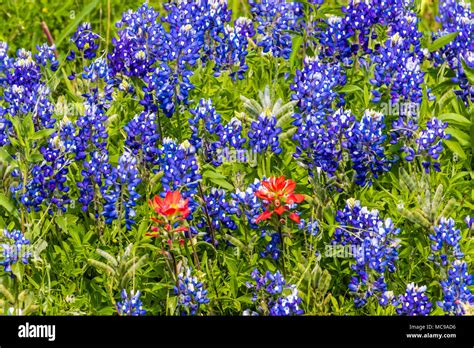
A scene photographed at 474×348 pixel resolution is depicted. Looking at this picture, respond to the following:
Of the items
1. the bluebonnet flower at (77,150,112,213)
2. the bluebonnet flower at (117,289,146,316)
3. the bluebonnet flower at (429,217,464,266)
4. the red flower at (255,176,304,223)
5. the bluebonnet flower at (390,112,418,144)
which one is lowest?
the bluebonnet flower at (117,289,146,316)

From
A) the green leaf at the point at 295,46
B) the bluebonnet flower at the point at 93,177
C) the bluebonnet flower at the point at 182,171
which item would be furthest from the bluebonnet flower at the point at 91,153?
the green leaf at the point at 295,46

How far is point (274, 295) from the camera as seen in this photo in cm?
462

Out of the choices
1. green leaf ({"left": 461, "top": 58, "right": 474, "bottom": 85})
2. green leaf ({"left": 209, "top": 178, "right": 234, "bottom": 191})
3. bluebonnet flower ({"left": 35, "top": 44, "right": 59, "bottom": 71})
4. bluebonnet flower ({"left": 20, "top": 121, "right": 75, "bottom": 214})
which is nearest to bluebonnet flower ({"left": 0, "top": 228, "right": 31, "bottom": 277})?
bluebonnet flower ({"left": 20, "top": 121, "right": 75, "bottom": 214})

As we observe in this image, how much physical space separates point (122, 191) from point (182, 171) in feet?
1.05

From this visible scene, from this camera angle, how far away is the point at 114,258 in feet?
15.5

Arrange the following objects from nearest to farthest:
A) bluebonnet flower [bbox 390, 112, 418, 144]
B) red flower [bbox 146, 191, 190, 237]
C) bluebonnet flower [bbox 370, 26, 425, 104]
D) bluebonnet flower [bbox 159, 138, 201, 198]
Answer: red flower [bbox 146, 191, 190, 237], bluebonnet flower [bbox 159, 138, 201, 198], bluebonnet flower [bbox 390, 112, 418, 144], bluebonnet flower [bbox 370, 26, 425, 104]

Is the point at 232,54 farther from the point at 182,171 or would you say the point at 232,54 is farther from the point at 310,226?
the point at 310,226

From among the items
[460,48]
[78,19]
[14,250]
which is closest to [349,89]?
[460,48]

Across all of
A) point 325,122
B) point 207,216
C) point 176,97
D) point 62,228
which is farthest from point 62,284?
point 325,122

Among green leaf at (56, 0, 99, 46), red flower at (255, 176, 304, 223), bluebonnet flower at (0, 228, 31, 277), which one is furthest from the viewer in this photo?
green leaf at (56, 0, 99, 46)

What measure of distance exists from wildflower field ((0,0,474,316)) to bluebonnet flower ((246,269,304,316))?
0.5 inches

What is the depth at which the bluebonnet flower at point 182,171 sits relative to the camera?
4785 mm

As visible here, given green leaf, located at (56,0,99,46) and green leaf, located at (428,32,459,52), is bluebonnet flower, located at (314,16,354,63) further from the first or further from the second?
green leaf, located at (56,0,99,46)

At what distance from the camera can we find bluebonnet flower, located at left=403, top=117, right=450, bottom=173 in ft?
16.4
